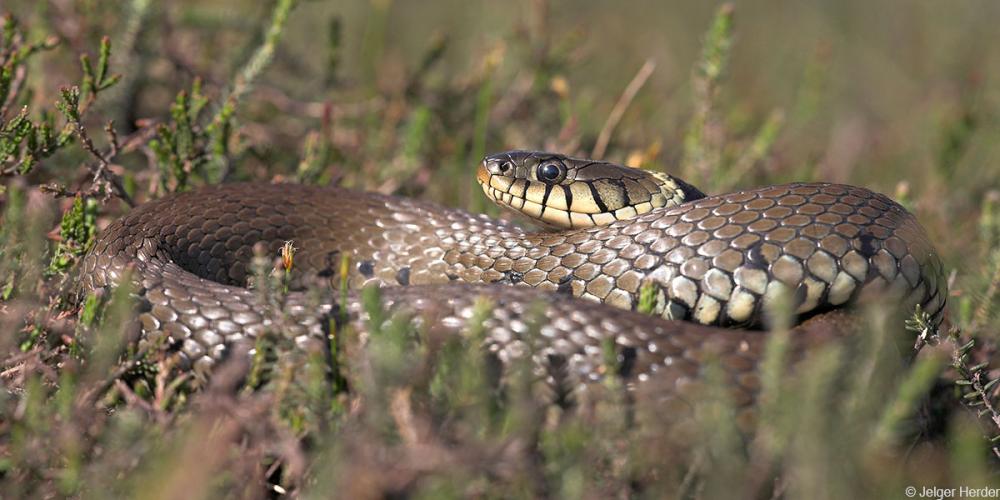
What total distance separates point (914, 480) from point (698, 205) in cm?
128

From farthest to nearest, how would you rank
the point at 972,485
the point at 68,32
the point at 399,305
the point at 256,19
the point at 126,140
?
the point at 256,19 → the point at 68,32 → the point at 126,140 → the point at 399,305 → the point at 972,485

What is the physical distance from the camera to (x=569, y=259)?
3826 mm

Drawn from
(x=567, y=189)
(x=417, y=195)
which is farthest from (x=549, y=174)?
(x=417, y=195)

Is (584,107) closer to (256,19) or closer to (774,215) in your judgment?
(256,19)

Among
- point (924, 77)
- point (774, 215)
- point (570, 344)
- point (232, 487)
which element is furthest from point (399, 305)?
point (924, 77)

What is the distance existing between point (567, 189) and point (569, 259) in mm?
445

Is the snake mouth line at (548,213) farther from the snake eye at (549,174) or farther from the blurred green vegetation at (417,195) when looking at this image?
the blurred green vegetation at (417,195)

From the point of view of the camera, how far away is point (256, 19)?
649 centimetres
